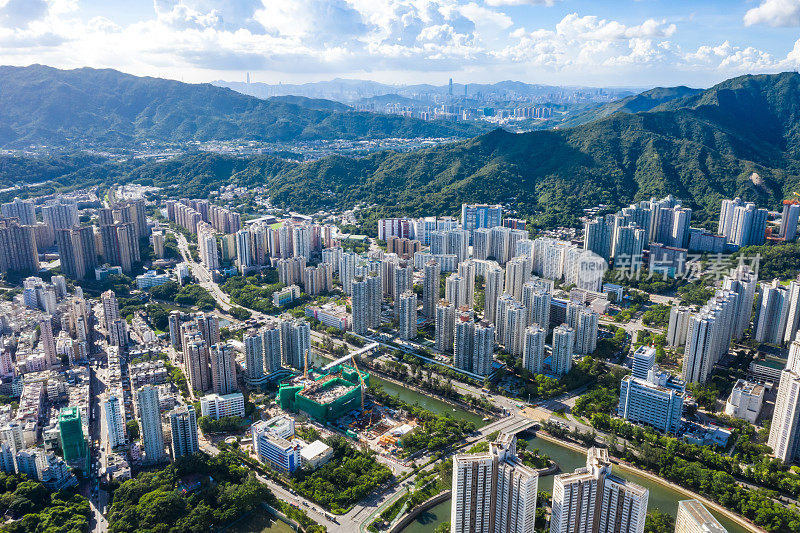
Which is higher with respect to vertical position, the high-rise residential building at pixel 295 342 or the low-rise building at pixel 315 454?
the high-rise residential building at pixel 295 342

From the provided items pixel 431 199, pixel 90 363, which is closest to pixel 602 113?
pixel 431 199

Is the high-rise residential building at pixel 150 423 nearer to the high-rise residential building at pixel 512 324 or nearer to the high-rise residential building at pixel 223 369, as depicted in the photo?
the high-rise residential building at pixel 223 369

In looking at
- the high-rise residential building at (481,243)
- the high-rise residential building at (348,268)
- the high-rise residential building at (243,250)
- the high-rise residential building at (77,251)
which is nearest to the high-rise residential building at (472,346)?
the high-rise residential building at (348,268)

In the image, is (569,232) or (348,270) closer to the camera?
(348,270)

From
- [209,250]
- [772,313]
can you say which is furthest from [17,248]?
[772,313]

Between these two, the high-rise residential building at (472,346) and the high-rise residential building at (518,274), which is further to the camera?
the high-rise residential building at (518,274)

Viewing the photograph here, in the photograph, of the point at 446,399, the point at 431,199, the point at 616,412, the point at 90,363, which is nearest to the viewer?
the point at 616,412

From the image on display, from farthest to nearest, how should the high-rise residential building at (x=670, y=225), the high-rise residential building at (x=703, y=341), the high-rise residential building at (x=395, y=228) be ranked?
the high-rise residential building at (x=395, y=228)
the high-rise residential building at (x=670, y=225)
the high-rise residential building at (x=703, y=341)

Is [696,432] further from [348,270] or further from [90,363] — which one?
[90,363]
